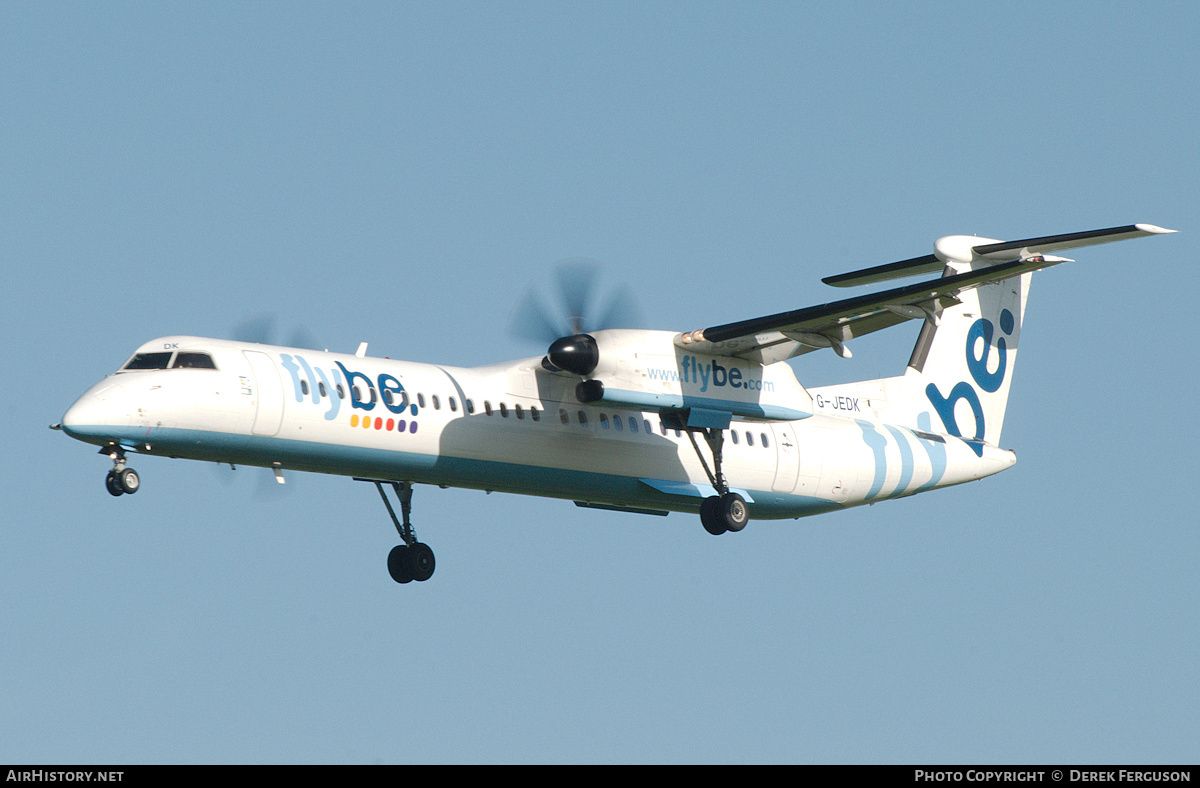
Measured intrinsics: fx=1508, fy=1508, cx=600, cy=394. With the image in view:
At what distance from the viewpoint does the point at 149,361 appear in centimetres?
1916

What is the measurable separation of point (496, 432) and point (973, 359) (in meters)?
10.9

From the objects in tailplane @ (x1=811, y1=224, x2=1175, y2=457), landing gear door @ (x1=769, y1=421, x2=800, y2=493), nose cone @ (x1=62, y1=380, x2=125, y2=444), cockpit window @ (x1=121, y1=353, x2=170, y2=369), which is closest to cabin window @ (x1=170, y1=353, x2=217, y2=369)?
cockpit window @ (x1=121, y1=353, x2=170, y2=369)

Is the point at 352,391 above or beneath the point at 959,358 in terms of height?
beneath

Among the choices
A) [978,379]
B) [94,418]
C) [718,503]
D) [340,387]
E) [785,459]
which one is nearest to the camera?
[94,418]

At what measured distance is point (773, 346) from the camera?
2325 centimetres

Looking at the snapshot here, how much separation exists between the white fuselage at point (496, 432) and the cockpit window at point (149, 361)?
0.10 metres

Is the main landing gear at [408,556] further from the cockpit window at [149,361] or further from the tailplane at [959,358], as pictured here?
the tailplane at [959,358]

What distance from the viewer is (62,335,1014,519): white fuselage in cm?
1888

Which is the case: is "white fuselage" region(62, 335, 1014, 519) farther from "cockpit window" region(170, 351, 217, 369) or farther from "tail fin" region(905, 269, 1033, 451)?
"tail fin" region(905, 269, 1033, 451)

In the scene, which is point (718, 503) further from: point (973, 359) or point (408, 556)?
point (973, 359)

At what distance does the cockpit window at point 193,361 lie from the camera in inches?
752

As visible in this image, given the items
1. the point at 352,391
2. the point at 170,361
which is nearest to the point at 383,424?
the point at 352,391

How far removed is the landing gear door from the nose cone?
10.8 m
